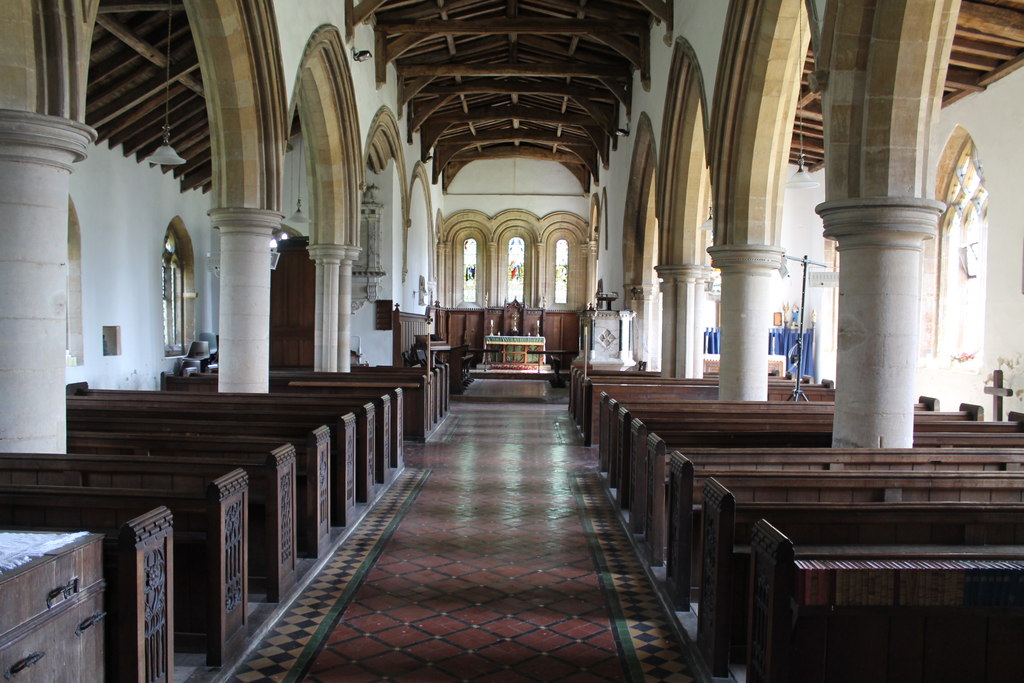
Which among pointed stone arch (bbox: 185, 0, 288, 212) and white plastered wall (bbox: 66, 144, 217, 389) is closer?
pointed stone arch (bbox: 185, 0, 288, 212)

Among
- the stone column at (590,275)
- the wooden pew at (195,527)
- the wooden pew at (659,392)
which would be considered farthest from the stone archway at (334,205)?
the stone column at (590,275)

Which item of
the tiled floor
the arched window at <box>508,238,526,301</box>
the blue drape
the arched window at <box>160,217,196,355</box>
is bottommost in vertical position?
the tiled floor

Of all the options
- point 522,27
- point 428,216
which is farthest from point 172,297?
point 428,216

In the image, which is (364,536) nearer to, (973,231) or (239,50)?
(239,50)

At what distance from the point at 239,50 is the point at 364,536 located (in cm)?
489

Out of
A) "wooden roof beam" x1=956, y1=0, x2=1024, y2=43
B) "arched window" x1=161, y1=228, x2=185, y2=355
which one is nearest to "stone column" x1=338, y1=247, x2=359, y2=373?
"arched window" x1=161, y1=228, x2=185, y2=355

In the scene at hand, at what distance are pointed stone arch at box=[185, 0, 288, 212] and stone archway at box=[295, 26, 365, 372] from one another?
111 inches

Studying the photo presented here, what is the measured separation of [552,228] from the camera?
24.5m

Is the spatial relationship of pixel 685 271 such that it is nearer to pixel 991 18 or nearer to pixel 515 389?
pixel 991 18

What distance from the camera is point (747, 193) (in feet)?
24.3

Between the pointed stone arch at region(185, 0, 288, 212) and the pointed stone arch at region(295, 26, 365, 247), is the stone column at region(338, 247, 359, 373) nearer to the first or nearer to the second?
the pointed stone arch at region(295, 26, 365, 247)

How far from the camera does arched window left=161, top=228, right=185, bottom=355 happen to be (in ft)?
44.3

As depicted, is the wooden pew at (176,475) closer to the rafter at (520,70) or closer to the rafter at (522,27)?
the rafter at (522,27)

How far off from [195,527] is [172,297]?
11637 mm
